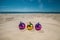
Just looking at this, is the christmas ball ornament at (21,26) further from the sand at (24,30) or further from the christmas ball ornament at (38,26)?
the christmas ball ornament at (38,26)

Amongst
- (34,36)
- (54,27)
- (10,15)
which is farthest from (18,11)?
(54,27)

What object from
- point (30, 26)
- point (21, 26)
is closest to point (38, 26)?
point (30, 26)

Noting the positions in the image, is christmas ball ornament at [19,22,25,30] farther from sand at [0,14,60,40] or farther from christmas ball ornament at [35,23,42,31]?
christmas ball ornament at [35,23,42,31]

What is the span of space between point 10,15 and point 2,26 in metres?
0.16

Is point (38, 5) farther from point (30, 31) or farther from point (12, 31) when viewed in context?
point (12, 31)

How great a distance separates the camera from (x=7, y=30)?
1.75m

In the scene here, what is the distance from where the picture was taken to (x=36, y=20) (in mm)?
1745

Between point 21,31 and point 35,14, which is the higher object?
point 35,14

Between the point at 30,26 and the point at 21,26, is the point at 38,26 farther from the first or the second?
the point at 21,26

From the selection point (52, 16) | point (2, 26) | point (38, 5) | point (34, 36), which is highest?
point (38, 5)

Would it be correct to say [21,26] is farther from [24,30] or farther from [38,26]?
[38,26]

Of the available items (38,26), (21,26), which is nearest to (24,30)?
(21,26)

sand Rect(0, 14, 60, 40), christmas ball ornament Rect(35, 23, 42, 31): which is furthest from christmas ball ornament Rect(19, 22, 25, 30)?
christmas ball ornament Rect(35, 23, 42, 31)

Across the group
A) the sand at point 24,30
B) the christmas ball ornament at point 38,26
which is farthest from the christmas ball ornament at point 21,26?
the christmas ball ornament at point 38,26
